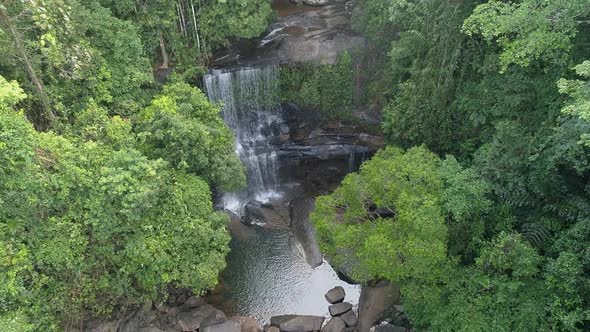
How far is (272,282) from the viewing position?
20.6 m

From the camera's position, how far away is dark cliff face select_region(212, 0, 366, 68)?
89.3 ft

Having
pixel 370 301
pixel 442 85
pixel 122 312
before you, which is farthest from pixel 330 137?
pixel 122 312

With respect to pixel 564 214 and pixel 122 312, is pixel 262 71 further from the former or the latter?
pixel 564 214

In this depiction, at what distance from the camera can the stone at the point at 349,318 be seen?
1847 cm

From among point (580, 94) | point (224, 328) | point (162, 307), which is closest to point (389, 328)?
point (224, 328)

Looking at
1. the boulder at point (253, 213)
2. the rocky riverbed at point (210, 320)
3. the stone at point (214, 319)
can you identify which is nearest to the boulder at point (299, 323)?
the rocky riverbed at point (210, 320)

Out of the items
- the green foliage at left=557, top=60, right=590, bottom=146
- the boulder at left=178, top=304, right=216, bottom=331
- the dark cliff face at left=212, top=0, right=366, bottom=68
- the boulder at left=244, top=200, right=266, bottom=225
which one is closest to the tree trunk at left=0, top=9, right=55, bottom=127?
the boulder at left=178, top=304, right=216, bottom=331

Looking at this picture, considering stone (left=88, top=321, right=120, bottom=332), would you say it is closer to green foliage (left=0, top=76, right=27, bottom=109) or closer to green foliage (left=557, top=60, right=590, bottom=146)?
green foliage (left=0, top=76, right=27, bottom=109)

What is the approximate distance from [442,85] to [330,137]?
9883 mm

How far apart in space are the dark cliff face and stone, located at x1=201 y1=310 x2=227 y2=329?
609 inches

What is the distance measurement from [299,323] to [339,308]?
→ 1983 millimetres

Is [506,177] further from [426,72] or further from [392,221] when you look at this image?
[426,72]

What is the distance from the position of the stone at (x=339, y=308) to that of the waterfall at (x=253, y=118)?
901 cm

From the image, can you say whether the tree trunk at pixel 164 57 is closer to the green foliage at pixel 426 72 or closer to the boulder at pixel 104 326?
the green foliage at pixel 426 72
